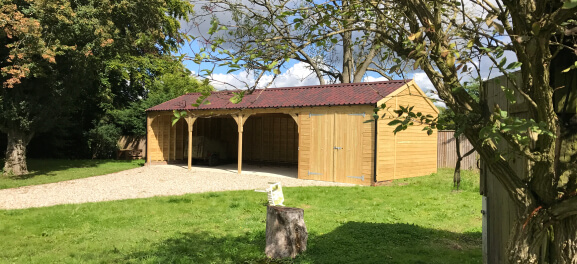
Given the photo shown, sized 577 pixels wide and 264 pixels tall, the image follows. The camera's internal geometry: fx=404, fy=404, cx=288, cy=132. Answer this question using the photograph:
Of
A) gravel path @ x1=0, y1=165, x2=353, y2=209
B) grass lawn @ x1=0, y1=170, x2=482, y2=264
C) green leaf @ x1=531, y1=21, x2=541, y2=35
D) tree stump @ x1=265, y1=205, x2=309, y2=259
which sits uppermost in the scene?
green leaf @ x1=531, y1=21, x2=541, y2=35

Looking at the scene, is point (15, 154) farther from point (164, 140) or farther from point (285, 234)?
point (285, 234)

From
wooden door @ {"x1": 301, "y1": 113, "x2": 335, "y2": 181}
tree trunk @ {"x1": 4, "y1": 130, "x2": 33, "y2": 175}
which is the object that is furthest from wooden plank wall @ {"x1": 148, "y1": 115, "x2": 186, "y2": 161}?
wooden door @ {"x1": 301, "y1": 113, "x2": 335, "y2": 181}

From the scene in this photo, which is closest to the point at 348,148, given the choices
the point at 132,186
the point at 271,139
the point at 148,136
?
the point at 132,186

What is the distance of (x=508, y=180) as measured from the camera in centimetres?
219

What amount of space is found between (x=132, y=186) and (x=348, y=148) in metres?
6.75

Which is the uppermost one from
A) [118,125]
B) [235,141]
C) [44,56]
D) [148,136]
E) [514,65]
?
[44,56]

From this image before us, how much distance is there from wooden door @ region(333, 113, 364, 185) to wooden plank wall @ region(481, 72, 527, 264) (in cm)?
887

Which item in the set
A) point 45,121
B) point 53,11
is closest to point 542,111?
point 53,11

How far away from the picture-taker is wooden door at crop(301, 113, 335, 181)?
13.4 meters

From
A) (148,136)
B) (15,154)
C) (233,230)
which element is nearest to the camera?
(233,230)

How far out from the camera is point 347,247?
540 cm

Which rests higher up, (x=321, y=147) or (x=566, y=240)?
(x=321, y=147)

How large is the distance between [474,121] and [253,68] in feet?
4.11

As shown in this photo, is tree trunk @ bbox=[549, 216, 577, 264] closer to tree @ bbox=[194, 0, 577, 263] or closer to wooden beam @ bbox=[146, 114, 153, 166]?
tree @ bbox=[194, 0, 577, 263]
